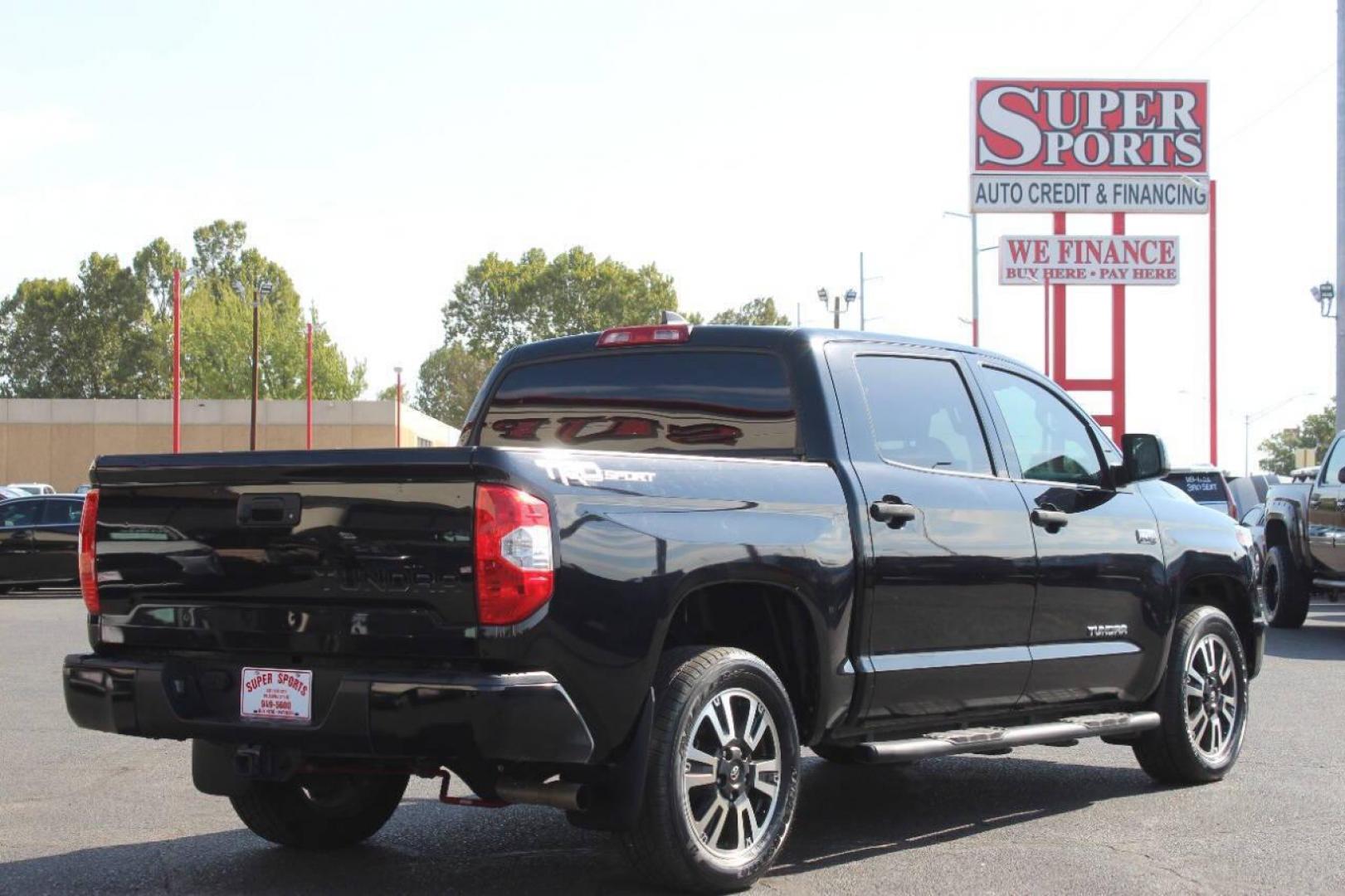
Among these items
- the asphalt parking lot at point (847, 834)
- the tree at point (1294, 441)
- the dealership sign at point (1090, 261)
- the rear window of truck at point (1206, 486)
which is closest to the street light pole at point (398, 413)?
the dealership sign at point (1090, 261)

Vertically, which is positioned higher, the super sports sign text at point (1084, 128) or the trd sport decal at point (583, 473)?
the super sports sign text at point (1084, 128)

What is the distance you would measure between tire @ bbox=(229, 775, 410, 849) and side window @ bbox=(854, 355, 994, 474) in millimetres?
2189

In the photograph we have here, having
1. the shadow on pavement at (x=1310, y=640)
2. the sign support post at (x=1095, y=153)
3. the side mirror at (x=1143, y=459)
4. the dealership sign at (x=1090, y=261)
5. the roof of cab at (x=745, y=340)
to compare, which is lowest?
the shadow on pavement at (x=1310, y=640)

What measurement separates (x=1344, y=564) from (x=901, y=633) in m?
11.8

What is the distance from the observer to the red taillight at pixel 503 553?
530 centimetres

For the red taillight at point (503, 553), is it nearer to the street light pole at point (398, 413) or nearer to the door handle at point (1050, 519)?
the door handle at point (1050, 519)

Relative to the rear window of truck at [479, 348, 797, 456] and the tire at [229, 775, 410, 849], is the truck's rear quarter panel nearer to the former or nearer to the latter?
the rear window of truck at [479, 348, 797, 456]

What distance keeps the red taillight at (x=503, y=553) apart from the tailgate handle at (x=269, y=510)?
2.19 ft

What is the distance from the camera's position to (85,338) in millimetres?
125375

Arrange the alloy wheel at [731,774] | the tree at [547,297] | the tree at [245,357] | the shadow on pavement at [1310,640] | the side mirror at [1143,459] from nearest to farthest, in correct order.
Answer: the alloy wheel at [731,774] → the side mirror at [1143,459] → the shadow on pavement at [1310,640] → the tree at [245,357] → the tree at [547,297]

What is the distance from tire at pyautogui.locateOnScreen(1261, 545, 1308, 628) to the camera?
60.3ft

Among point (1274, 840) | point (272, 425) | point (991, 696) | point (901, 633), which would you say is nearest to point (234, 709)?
point (901, 633)

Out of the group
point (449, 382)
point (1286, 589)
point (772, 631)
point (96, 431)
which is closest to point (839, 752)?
point (772, 631)

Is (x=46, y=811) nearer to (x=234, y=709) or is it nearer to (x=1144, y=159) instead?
(x=234, y=709)
